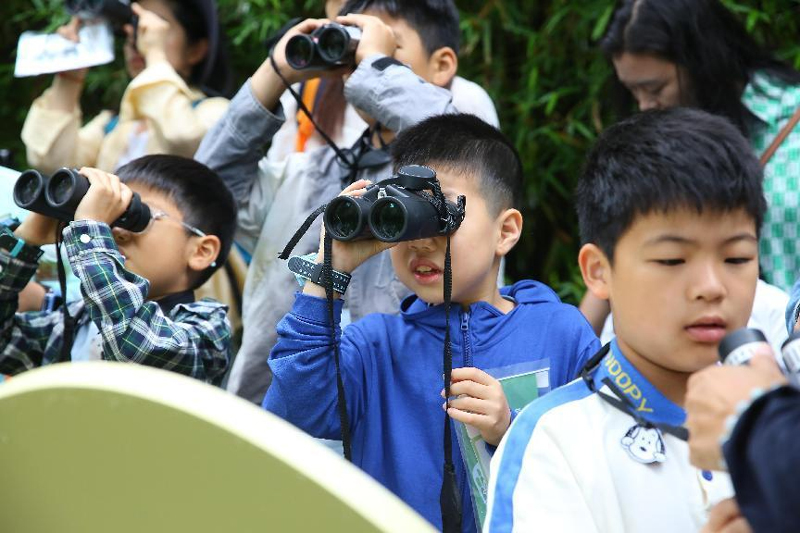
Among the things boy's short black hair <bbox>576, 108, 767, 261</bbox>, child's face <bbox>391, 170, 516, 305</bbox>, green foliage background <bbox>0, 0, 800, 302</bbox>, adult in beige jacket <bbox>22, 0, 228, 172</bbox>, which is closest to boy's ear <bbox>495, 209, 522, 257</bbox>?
child's face <bbox>391, 170, 516, 305</bbox>

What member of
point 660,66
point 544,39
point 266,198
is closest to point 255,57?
point 544,39

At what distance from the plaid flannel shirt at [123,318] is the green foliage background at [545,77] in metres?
1.49

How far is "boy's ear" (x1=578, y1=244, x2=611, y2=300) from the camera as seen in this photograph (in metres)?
1.57

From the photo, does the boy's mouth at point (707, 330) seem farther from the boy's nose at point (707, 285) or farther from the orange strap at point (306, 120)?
the orange strap at point (306, 120)

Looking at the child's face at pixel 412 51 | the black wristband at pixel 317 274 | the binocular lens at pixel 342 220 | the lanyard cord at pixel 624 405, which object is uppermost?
the child's face at pixel 412 51

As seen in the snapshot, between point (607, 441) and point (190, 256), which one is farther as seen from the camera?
point (190, 256)

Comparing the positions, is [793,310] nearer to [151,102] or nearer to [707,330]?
[707,330]

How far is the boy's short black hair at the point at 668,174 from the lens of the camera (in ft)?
4.77

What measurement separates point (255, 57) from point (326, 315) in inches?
101

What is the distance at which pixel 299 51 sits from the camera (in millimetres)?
2535

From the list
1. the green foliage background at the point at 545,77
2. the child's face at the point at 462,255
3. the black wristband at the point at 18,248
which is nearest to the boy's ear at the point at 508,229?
the child's face at the point at 462,255

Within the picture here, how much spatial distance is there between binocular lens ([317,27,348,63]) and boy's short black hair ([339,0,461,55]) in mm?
284

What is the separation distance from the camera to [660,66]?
273 centimetres

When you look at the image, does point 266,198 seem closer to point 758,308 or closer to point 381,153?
point 381,153
